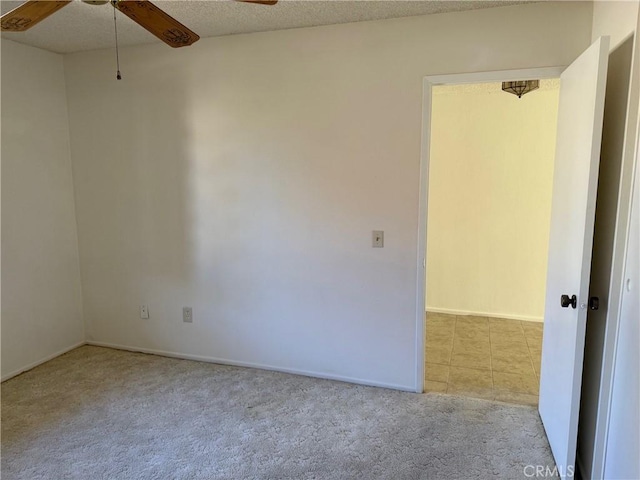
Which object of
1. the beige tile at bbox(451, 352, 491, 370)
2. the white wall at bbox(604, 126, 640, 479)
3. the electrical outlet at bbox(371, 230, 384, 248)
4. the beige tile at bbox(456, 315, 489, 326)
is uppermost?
the electrical outlet at bbox(371, 230, 384, 248)

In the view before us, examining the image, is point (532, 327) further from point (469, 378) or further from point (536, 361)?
point (469, 378)

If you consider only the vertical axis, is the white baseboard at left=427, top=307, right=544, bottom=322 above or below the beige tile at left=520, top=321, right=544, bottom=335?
above

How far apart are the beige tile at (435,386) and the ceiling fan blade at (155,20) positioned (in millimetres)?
2473

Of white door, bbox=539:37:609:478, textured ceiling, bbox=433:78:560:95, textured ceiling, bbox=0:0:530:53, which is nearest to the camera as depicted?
white door, bbox=539:37:609:478

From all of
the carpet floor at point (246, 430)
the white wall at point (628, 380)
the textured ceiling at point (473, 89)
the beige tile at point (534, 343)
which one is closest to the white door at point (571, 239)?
the white wall at point (628, 380)

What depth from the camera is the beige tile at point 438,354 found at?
3334mm

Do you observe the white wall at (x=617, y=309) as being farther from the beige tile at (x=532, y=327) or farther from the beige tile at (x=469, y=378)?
the beige tile at (x=532, y=327)

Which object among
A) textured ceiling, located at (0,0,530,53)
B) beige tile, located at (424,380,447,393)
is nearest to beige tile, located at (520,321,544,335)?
beige tile, located at (424,380,447,393)

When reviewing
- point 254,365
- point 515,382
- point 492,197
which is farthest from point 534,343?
point 254,365

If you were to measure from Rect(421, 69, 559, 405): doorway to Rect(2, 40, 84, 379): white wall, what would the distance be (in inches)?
121

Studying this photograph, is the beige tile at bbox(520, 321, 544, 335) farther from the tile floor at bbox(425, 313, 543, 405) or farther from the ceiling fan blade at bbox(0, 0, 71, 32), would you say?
the ceiling fan blade at bbox(0, 0, 71, 32)

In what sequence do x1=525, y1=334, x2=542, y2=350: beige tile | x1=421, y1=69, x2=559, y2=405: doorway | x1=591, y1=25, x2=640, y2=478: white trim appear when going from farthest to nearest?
x1=421, y1=69, x2=559, y2=405: doorway < x1=525, y1=334, x2=542, y2=350: beige tile < x1=591, y1=25, x2=640, y2=478: white trim

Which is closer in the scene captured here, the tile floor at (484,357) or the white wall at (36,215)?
the tile floor at (484,357)

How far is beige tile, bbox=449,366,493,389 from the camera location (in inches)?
114
